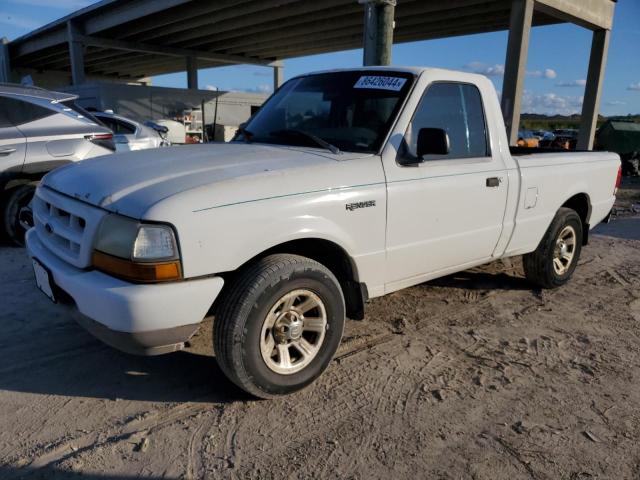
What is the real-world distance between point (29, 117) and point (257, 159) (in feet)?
14.2

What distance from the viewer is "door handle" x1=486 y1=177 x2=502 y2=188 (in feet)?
13.0

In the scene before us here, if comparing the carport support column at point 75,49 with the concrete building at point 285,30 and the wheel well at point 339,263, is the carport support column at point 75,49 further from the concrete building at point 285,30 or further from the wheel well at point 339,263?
the wheel well at point 339,263

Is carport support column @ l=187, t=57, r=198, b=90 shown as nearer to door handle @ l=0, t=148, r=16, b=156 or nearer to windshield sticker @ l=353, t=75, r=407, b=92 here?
door handle @ l=0, t=148, r=16, b=156

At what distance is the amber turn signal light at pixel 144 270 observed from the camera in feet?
8.10

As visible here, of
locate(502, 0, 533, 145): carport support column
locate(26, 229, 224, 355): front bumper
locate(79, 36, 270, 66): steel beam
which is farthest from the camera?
locate(79, 36, 270, 66): steel beam

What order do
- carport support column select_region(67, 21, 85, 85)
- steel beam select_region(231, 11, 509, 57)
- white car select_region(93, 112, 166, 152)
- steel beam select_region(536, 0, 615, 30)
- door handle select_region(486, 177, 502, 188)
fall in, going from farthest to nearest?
carport support column select_region(67, 21, 85, 85) → steel beam select_region(231, 11, 509, 57) → steel beam select_region(536, 0, 615, 30) → white car select_region(93, 112, 166, 152) → door handle select_region(486, 177, 502, 188)

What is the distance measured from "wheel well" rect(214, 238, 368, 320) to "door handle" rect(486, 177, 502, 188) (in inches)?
54.8

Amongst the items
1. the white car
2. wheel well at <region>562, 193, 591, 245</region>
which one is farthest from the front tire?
the white car

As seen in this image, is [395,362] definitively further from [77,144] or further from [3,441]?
[77,144]

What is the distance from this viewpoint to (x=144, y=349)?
2.59m

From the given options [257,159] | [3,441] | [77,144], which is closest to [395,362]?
[257,159]

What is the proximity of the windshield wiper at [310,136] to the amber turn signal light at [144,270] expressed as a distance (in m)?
1.37

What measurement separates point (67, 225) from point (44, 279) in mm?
334

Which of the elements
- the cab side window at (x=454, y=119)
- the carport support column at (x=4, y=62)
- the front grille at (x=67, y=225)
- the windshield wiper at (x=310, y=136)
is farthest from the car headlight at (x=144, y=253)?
the carport support column at (x=4, y=62)
